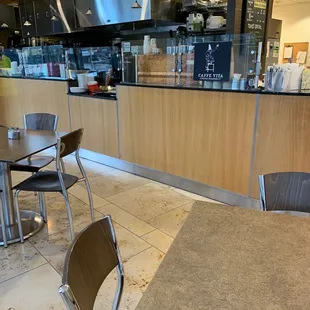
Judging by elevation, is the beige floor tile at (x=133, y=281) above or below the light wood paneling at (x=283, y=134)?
below

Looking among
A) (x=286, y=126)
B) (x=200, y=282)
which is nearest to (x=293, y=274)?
(x=200, y=282)

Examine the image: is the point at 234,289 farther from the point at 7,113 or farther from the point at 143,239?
the point at 7,113

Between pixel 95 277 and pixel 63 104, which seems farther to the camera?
pixel 63 104

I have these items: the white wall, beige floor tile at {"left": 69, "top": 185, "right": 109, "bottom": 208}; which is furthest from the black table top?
the white wall

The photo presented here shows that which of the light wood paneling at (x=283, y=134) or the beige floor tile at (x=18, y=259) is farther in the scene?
the light wood paneling at (x=283, y=134)

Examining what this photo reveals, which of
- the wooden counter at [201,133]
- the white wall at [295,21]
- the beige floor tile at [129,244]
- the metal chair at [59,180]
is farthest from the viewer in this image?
the white wall at [295,21]

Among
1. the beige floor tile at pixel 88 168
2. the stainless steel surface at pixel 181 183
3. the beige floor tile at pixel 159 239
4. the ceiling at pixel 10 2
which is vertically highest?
the ceiling at pixel 10 2

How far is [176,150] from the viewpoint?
3.36m

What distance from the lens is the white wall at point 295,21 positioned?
726 cm

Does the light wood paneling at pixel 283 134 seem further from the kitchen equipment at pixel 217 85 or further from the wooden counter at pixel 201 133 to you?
the kitchen equipment at pixel 217 85

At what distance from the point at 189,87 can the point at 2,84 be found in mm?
4144

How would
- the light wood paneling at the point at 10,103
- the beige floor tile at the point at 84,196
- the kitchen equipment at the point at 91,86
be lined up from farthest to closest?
1. the light wood paneling at the point at 10,103
2. the kitchen equipment at the point at 91,86
3. the beige floor tile at the point at 84,196

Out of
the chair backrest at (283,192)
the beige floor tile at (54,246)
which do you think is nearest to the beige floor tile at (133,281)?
the beige floor tile at (54,246)

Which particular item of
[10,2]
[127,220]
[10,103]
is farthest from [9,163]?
[10,2]
